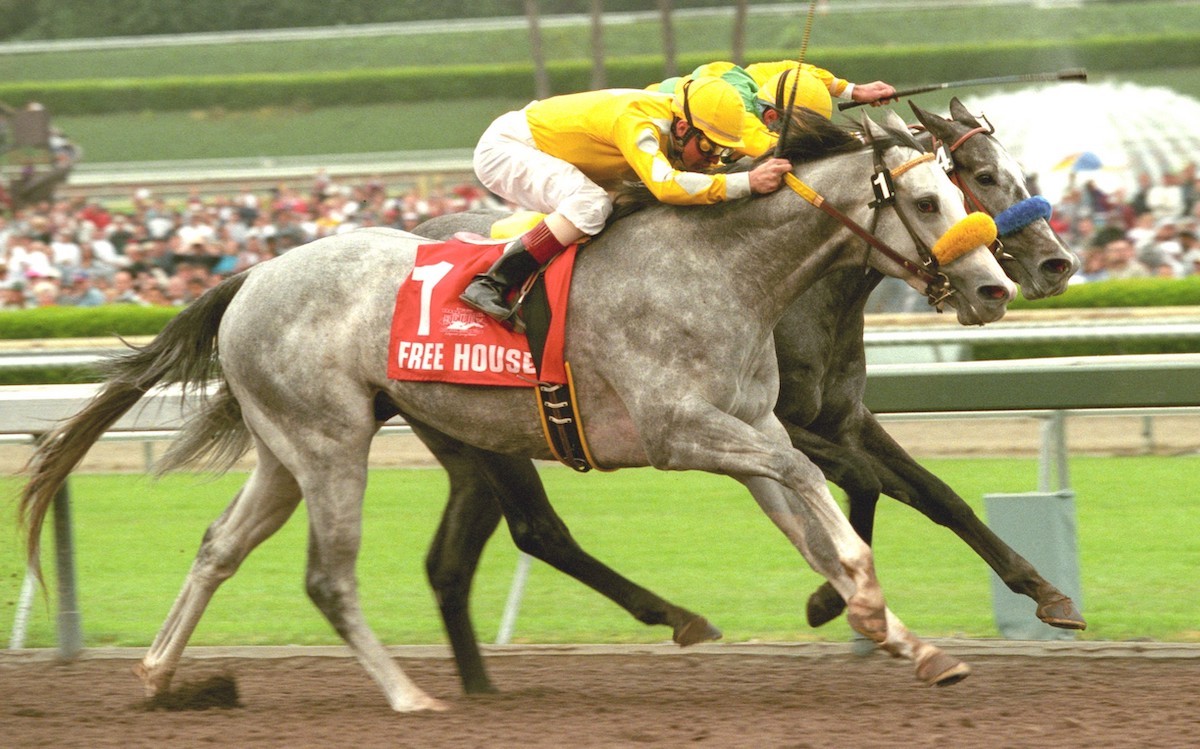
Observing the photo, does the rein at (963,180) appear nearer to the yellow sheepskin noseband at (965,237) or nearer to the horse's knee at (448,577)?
the yellow sheepskin noseband at (965,237)

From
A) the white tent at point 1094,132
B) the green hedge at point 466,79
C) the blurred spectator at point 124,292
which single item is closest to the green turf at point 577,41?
the green hedge at point 466,79

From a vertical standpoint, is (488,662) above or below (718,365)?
below

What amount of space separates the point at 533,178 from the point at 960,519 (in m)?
1.64

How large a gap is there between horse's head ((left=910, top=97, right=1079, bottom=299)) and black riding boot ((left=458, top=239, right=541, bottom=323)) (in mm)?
1268

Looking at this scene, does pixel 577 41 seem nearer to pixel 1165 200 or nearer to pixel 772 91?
pixel 1165 200

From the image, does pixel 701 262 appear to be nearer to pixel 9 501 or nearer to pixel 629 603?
pixel 629 603

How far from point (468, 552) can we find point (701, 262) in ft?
4.12

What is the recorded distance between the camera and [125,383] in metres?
5.23

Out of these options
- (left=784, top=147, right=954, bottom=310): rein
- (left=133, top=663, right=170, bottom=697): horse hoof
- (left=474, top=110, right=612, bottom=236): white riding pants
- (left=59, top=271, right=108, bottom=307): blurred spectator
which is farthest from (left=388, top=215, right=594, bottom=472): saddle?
(left=59, top=271, right=108, bottom=307): blurred spectator

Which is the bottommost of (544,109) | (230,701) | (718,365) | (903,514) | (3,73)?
(3,73)

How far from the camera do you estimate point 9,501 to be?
535 cm

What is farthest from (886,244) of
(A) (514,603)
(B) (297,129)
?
(B) (297,129)

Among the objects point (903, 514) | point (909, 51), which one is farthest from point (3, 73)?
point (903, 514)

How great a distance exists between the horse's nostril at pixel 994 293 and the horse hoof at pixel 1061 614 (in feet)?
3.33
